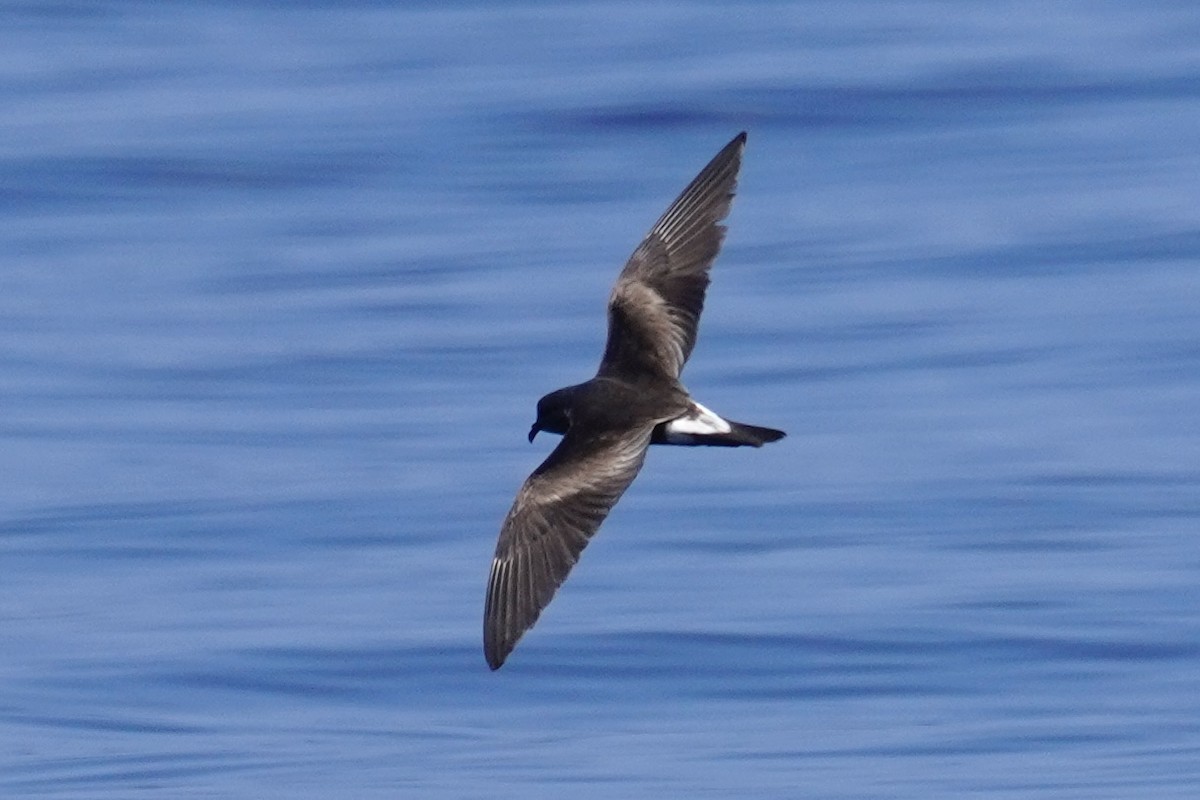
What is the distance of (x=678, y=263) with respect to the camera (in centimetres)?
1263

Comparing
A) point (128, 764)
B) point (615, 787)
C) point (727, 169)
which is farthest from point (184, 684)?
point (727, 169)

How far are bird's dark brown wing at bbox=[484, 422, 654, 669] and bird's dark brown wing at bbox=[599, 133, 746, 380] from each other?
3.06 feet

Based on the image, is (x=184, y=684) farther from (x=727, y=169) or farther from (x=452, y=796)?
(x=727, y=169)

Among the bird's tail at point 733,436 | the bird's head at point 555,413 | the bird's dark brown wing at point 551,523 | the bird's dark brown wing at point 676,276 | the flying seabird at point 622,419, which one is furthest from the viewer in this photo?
the bird's dark brown wing at point 676,276

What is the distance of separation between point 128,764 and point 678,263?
8.28 ft

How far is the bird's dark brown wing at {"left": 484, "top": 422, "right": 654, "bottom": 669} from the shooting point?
1063 centimetres

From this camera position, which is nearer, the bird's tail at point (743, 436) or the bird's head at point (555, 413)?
the bird's tail at point (743, 436)

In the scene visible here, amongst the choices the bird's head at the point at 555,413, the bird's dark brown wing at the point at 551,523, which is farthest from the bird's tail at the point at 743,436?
the bird's head at the point at 555,413

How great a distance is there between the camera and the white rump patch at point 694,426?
1136 centimetres

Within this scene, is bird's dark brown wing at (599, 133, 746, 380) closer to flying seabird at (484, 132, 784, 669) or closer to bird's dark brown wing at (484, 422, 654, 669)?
flying seabird at (484, 132, 784, 669)

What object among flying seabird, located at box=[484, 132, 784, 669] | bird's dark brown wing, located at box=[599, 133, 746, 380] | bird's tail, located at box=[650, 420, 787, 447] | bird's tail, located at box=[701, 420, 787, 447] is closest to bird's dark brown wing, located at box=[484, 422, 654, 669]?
flying seabird, located at box=[484, 132, 784, 669]

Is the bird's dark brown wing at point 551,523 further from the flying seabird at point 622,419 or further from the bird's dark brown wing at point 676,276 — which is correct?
the bird's dark brown wing at point 676,276

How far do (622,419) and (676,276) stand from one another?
3.97 feet

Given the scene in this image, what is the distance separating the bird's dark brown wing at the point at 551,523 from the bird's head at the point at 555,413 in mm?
201
